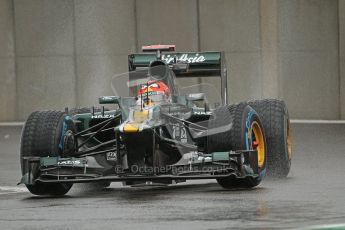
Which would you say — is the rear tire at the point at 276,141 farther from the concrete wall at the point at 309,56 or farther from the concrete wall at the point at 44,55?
the concrete wall at the point at 44,55

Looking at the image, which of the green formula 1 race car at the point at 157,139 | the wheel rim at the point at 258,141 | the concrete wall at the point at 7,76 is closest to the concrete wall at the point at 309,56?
the concrete wall at the point at 7,76

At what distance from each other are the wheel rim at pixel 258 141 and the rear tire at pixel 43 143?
2332 mm

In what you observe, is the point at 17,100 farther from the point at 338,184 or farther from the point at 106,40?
the point at 338,184

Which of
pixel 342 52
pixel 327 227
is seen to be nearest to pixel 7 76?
pixel 342 52

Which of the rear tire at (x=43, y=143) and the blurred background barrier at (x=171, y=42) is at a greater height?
the blurred background barrier at (x=171, y=42)

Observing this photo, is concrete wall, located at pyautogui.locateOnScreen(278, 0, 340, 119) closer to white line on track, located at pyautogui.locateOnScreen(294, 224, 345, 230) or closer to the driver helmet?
the driver helmet

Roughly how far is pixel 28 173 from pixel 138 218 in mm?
2907

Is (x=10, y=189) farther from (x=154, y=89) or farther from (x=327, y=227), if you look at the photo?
(x=327, y=227)

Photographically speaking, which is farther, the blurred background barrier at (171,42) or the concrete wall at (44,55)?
the concrete wall at (44,55)

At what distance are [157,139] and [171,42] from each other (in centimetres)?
1528

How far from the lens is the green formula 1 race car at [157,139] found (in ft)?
44.9

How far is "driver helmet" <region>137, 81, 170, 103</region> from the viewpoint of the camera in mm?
14750

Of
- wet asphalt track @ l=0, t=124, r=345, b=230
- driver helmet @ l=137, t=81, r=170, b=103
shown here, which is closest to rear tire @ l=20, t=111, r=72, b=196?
wet asphalt track @ l=0, t=124, r=345, b=230

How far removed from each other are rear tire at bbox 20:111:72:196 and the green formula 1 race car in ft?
0.04
